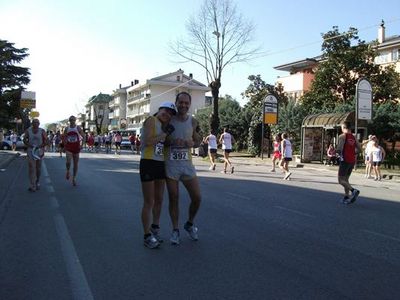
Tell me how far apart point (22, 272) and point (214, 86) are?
111 feet

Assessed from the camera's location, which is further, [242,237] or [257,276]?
[242,237]

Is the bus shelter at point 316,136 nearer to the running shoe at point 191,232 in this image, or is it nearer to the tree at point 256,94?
the tree at point 256,94

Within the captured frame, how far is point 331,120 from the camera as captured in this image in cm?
2845

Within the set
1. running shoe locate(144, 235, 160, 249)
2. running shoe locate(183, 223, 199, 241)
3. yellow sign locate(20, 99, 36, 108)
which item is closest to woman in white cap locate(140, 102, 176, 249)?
running shoe locate(144, 235, 160, 249)

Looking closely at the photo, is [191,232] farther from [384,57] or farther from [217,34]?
[384,57]

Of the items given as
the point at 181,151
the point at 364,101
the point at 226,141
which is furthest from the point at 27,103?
the point at 181,151

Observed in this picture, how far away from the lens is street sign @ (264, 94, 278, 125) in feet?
111

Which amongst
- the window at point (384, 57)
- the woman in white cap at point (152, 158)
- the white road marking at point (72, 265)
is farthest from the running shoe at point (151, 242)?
the window at point (384, 57)

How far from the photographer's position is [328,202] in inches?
456

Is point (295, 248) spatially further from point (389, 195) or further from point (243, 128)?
point (243, 128)

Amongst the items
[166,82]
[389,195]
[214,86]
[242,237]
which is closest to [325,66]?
[214,86]

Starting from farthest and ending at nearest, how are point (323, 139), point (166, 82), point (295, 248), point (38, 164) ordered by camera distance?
point (166, 82) → point (323, 139) → point (38, 164) → point (295, 248)

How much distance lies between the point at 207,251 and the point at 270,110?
28.3 metres

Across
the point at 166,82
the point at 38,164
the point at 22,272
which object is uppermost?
the point at 166,82
